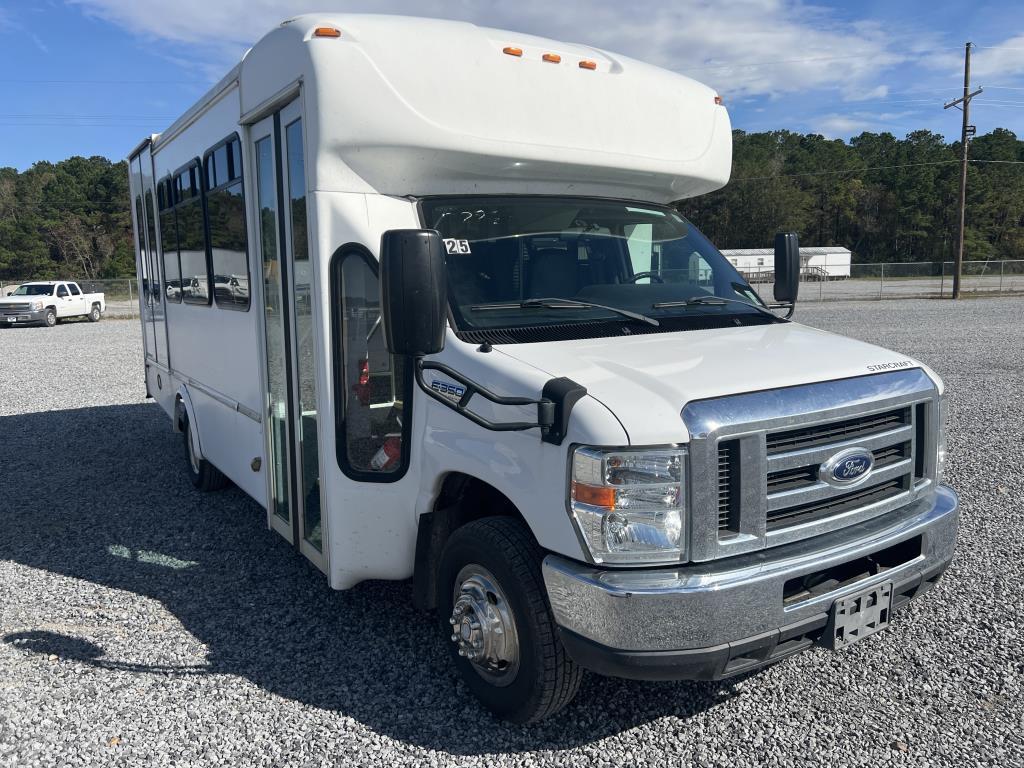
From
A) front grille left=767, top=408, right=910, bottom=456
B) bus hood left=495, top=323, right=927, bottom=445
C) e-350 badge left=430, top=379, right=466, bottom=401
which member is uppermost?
bus hood left=495, top=323, right=927, bottom=445

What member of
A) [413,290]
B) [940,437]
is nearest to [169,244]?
[413,290]

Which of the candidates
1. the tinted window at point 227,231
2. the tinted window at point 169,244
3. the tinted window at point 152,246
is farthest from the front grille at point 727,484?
the tinted window at point 152,246

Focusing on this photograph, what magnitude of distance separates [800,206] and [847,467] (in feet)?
274

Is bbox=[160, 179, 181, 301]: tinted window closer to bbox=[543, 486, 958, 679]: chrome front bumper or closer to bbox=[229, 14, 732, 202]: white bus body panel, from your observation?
bbox=[229, 14, 732, 202]: white bus body panel

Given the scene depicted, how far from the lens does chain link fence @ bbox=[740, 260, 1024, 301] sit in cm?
3514

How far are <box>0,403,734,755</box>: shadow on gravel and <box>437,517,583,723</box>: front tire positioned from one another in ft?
0.63

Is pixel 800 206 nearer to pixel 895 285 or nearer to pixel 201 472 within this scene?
pixel 895 285

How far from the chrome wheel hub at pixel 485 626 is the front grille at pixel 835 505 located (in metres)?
1.09

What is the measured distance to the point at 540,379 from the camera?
3012mm

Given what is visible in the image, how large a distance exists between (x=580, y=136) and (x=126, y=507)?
4775mm

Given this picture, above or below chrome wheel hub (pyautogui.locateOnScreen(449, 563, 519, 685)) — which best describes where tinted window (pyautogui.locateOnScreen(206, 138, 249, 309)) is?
above

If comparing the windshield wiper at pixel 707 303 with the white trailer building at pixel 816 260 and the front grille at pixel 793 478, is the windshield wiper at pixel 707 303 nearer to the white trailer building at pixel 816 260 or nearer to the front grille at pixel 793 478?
the front grille at pixel 793 478

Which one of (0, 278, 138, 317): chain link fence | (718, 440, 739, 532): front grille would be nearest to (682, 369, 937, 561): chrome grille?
(718, 440, 739, 532): front grille

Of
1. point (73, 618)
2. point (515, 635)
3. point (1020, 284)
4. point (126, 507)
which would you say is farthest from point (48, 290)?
point (1020, 284)
